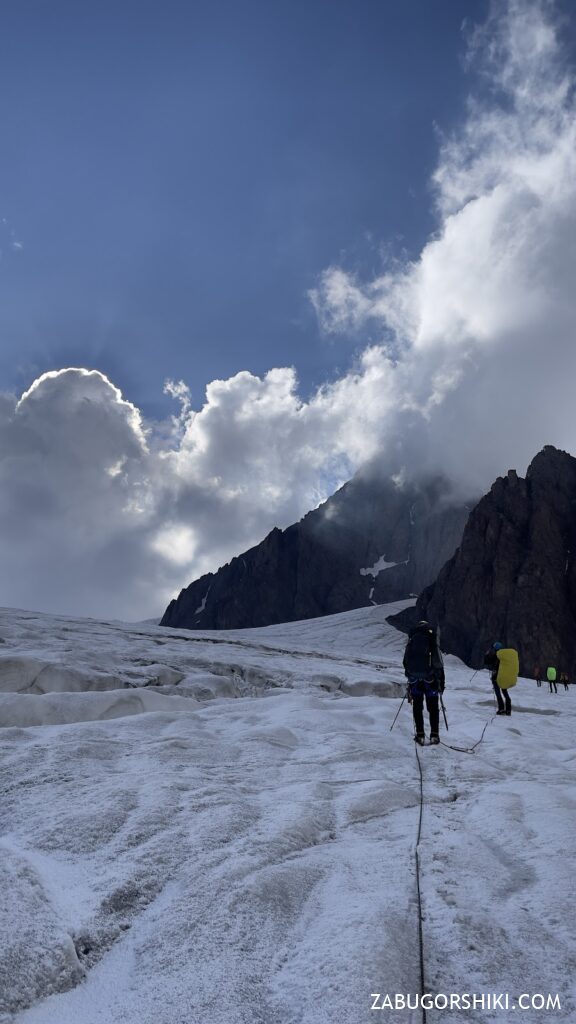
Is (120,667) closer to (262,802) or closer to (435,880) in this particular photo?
(262,802)

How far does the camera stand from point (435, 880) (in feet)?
13.4

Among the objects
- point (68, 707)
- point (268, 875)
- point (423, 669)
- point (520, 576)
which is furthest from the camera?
point (520, 576)

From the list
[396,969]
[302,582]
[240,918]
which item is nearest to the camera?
[396,969]

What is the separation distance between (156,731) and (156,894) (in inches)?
235

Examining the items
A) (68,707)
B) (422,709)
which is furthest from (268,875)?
(68,707)

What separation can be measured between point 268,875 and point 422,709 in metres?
7.64

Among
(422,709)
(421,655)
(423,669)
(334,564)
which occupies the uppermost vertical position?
(334,564)

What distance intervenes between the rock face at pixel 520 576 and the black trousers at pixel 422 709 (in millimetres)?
78699

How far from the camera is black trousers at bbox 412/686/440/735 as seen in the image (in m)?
10.5

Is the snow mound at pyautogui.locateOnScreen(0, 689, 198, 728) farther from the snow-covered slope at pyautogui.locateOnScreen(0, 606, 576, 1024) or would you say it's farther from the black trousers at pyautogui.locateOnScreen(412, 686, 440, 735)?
the black trousers at pyautogui.locateOnScreen(412, 686, 440, 735)

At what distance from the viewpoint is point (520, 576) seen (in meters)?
89.4

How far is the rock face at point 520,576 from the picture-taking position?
84125 mm

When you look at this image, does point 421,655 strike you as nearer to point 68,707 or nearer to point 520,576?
point 68,707

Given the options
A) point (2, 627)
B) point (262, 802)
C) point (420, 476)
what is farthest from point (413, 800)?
point (420, 476)
